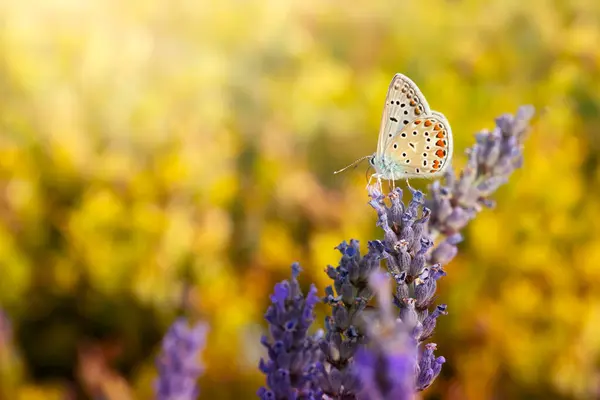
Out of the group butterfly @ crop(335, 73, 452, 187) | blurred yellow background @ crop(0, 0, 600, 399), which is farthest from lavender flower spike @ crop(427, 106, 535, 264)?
blurred yellow background @ crop(0, 0, 600, 399)

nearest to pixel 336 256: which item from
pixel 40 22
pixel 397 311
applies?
pixel 397 311

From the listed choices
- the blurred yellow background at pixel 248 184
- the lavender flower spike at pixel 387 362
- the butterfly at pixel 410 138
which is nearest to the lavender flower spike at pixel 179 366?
the butterfly at pixel 410 138

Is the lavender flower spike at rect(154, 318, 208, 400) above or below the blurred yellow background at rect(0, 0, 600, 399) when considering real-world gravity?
below

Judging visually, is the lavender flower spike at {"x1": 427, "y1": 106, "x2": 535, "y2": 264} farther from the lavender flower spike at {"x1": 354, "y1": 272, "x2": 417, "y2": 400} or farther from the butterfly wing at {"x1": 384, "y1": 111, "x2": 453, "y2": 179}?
the lavender flower spike at {"x1": 354, "y1": 272, "x2": 417, "y2": 400}

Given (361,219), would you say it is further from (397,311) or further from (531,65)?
(397,311)

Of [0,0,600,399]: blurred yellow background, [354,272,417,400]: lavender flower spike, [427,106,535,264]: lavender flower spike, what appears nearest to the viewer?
[354,272,417,400]: lavender flower spike

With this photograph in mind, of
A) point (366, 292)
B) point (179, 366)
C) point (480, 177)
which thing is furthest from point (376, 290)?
point (179, 366)

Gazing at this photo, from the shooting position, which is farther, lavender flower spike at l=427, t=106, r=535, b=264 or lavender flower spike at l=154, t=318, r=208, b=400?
lavender flower spike at l=154, t=318, r=208, b=400

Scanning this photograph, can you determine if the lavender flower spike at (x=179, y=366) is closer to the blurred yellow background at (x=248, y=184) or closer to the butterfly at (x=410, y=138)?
the butterfly at (x=410, y=138)

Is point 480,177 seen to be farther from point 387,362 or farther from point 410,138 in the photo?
point 387,362
